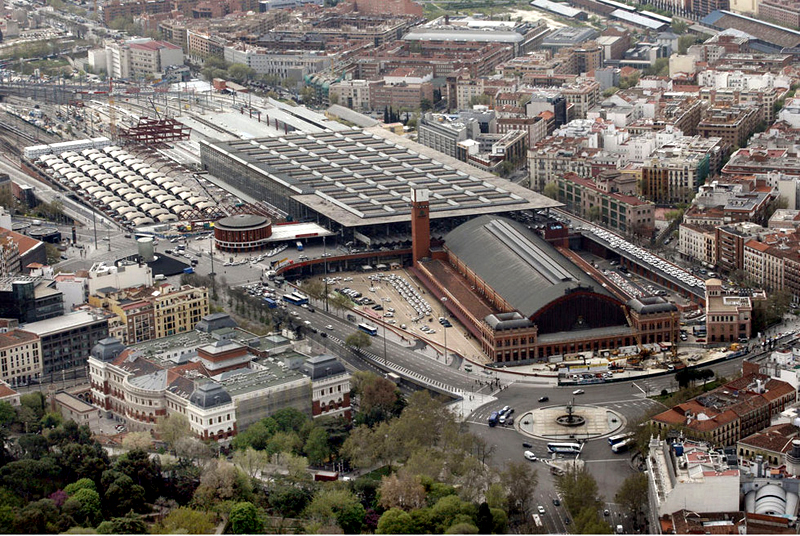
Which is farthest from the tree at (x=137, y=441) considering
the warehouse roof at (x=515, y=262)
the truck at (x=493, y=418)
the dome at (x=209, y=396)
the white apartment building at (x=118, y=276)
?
the warehouse roof at (x=515, y=262)

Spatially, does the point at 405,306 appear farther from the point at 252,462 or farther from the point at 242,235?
the point at 252,462

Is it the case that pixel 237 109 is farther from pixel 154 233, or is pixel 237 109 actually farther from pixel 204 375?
pixel 204 375

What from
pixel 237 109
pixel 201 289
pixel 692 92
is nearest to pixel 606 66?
pixel 692 92

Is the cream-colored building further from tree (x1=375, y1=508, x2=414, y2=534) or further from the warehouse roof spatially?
tree (x1=375, y1=508, x2=414, y2=534)

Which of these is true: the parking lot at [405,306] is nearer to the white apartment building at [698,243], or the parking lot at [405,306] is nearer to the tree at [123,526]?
the white apartment building at [698,243]

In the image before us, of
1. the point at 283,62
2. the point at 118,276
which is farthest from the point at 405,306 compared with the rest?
the point at 283,62

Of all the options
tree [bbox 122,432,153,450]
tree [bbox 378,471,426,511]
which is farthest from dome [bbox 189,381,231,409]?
tree [bbox 378,471,426,511]
